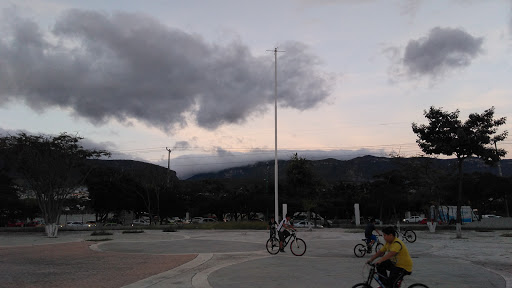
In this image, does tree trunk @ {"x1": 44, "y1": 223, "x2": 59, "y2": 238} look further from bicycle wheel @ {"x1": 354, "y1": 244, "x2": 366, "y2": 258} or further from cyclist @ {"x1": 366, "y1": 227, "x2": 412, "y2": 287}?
cyclist @ {"x1": 366, "y1": 227, "x2": 412, "y2": 287}

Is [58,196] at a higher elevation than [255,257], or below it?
higher

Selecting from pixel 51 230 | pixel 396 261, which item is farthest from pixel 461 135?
pixel 51 230

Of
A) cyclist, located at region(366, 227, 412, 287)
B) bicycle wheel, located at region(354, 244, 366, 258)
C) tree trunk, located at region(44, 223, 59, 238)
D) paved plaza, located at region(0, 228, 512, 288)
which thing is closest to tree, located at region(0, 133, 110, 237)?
tree trunk, located at region(44, 223, 59, 238)

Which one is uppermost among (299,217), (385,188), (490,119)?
(490,119)

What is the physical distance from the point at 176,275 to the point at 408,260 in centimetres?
770

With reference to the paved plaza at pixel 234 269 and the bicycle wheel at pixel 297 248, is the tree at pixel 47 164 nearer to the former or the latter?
the paved plaza at pixel 234 269

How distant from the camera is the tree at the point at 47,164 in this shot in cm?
3325

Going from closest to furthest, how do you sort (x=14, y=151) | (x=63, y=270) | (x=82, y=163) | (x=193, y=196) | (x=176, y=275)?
1. (x=176, y=275)
2. (x=63, y=270)
3. (x=14, y=151)
4. (x=82, y=163)
5. (x=193, y=196)

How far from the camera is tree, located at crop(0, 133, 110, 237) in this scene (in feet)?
109

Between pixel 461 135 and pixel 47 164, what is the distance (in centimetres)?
3340

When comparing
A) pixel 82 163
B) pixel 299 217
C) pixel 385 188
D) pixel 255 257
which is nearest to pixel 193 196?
pixel 299 217

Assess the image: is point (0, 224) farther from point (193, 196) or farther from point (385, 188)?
point (385, 188)

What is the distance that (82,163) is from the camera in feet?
123

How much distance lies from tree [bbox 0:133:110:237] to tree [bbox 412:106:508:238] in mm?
30864
